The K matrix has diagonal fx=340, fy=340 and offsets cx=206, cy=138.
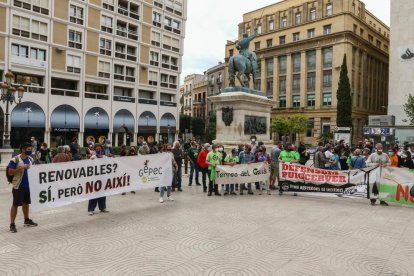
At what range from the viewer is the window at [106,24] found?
150 ft

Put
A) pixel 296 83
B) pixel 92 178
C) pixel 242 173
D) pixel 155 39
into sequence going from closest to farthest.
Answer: pixel 92 178
pixel 242 173
pixel 155 39
pixel 296 83

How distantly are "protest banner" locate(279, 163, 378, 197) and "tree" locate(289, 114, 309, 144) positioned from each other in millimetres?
46885

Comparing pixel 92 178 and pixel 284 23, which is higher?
pixel 284 23

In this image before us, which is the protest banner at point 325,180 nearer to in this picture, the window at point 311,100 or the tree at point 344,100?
the tree at point 344,100

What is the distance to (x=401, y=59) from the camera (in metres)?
50.4

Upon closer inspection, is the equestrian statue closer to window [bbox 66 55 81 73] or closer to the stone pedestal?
the stone pedestal

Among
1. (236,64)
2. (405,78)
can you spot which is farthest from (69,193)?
(405,78)

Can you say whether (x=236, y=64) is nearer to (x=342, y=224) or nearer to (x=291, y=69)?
(x=342, y=224)

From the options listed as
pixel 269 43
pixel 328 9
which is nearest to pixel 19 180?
pixel 328 9

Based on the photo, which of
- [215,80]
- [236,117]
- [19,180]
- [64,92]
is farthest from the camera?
[215,80]

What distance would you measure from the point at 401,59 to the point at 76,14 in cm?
4601

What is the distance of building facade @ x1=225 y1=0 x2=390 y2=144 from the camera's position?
5947 cm

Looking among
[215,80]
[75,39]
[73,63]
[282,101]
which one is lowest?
[282,101]

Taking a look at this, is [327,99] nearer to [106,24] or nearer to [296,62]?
[296,62]
